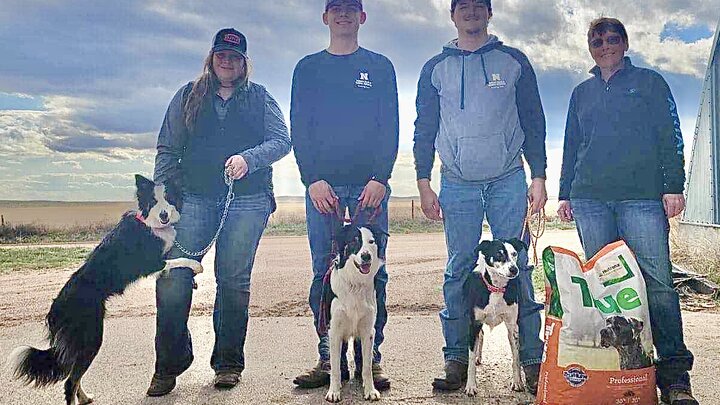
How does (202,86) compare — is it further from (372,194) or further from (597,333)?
(597,333)

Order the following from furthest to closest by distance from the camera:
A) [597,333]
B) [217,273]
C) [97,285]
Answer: [217,273] → [97,285] → [597,333]

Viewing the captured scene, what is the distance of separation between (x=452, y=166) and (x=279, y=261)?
6.88 meters

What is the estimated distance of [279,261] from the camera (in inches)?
391

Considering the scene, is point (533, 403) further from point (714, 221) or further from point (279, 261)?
point (279, 261)

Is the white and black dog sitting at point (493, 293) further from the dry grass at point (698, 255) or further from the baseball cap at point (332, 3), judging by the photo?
the dry grass at point (698, 255)

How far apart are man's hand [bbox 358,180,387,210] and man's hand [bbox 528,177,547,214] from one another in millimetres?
870

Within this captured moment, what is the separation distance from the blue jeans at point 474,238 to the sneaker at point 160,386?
1.67m

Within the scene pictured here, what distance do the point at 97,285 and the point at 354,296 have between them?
1.36m

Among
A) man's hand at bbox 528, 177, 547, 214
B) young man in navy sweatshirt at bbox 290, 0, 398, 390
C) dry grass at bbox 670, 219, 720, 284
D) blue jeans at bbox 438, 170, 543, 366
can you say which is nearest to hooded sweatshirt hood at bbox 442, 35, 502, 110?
young man in navy sweatshirt at bbox 290, 0, 398, 390

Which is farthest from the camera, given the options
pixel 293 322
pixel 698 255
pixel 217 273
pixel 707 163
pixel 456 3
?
pixel 707 163

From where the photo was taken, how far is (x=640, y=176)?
320 centimetres

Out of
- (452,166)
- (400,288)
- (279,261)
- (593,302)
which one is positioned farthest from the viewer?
(279,261)

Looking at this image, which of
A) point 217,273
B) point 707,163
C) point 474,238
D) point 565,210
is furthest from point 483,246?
point 707,163

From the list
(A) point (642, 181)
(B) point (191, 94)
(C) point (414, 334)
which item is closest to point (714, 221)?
(C) point (414, 334)
